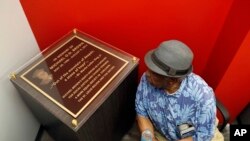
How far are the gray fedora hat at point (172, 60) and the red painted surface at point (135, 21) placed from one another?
1.20ft

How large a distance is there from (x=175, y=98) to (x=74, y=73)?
1.91ft

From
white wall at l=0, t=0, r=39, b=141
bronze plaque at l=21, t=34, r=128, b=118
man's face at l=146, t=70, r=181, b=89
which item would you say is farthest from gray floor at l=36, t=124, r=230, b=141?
man's face at l=146, t=70, r=181, b=89

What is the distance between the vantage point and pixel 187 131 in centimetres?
136

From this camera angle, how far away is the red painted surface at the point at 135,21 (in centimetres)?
136

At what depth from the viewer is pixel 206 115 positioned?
3.99 feet

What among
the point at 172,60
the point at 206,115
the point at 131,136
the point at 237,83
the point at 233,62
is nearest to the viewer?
the point at 172,60

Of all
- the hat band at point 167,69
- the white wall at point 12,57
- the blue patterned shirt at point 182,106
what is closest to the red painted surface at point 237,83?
the blue patterned shirt at point 182,106

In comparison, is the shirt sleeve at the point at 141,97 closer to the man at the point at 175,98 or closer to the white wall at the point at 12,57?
the man at the point at 175,98

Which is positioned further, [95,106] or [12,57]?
[12,57]

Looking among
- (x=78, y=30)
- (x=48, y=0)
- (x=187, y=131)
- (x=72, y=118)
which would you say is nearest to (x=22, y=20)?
(x=48, y=0)

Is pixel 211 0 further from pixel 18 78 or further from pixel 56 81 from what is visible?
pixel 18 78

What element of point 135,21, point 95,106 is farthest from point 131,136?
point 135,21


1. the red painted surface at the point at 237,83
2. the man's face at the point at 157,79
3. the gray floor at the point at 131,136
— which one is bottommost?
the gray floor at the point at 131,136

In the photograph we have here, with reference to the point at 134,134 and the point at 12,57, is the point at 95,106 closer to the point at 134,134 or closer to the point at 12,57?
the point at 12,57
